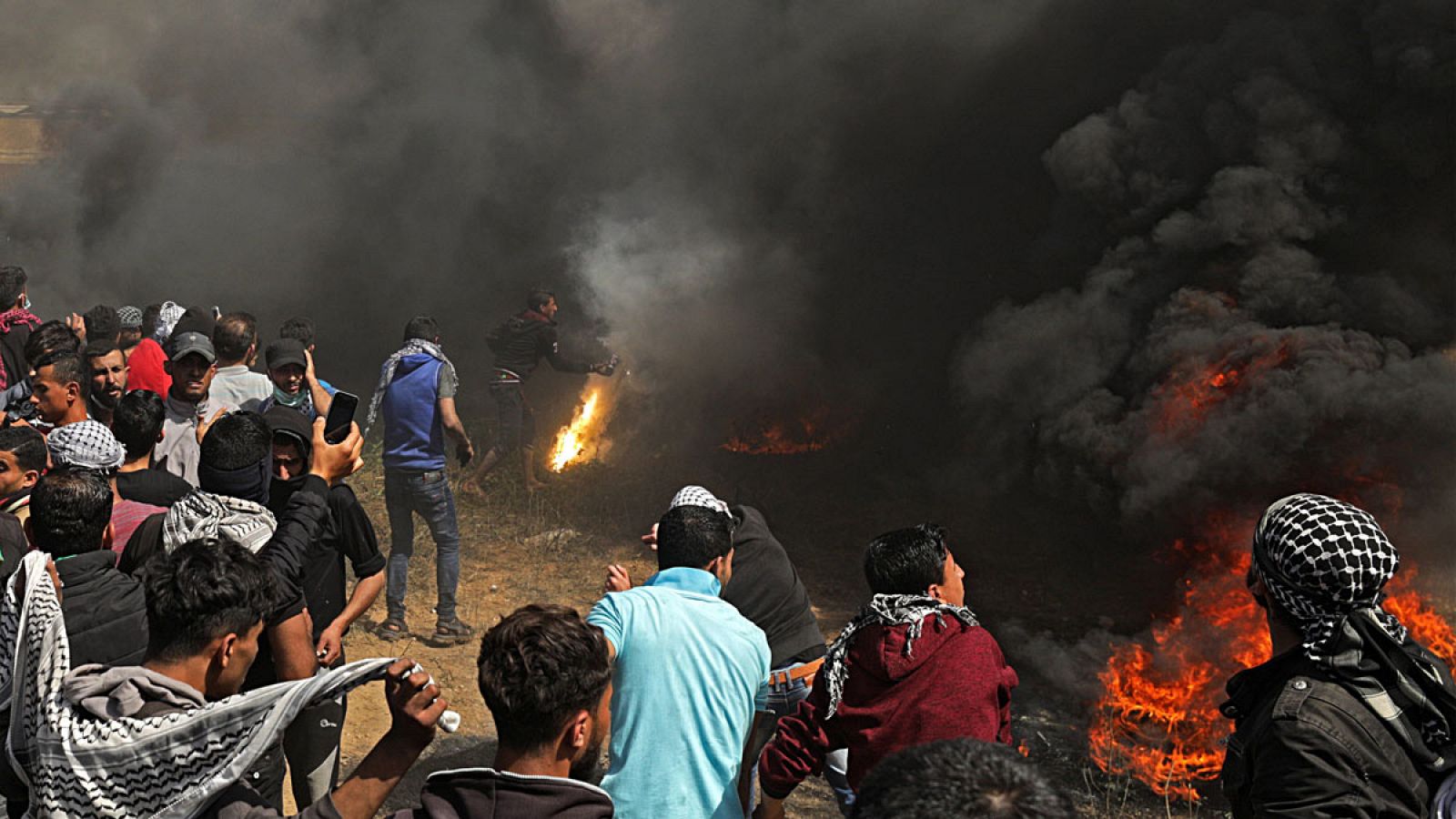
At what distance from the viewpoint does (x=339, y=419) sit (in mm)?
3980

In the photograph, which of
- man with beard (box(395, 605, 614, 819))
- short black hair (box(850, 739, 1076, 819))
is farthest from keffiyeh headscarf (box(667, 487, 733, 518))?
short black hair (box(850, 739, 1076, 819))

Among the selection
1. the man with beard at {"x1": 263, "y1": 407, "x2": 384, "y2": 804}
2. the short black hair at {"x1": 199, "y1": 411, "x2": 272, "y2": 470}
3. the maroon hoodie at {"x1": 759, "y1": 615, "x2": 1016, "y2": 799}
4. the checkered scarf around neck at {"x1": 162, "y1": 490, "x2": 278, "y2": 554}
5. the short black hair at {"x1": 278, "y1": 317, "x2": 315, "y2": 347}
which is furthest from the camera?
the short black hair at {"x1": 278, "y1": 317, "x2": 315, "y2": 347}

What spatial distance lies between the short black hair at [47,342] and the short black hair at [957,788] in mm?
5415

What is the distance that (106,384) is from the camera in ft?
20.6

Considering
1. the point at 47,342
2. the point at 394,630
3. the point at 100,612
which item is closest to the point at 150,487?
the point at 100,612

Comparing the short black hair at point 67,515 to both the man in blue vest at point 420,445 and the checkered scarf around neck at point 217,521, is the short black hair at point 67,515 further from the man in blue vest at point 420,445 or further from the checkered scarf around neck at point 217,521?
the man in blue vest at point 420,445

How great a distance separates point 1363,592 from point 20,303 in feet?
26.8

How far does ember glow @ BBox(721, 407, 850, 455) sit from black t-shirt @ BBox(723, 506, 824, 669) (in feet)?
23.7

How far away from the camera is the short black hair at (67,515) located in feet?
9.95

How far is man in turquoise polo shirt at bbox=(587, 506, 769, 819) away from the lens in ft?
9.63

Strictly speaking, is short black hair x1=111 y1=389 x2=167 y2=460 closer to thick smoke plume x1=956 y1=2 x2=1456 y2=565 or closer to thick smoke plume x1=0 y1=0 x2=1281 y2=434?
thick smoke plume x1=956 y1=2 x2=1456 y2=565

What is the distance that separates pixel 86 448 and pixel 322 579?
111 cm

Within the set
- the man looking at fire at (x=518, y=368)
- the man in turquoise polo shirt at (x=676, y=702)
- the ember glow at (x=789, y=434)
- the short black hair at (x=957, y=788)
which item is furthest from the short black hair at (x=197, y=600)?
the ember glow at (x=789, y=434)

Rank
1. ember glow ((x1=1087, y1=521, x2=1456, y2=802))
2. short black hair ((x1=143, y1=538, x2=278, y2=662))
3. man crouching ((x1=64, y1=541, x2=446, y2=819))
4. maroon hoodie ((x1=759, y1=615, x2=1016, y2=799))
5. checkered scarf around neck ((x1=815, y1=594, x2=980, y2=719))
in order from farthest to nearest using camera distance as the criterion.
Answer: ember glow ((x1=1087, y1=521, x2=1456, y2=802)) → checkered scarf around neck ((x1=815, y1=594, x2=980, y2=719)) → maroon hoodie ((x1=759, y1=615, x2=1016, y2=799)) → short black hair ((x1=143, y1=538, x2=278, y2=662)) → man crouching ((x1=64, y1=541, x2=446, y2=819))
